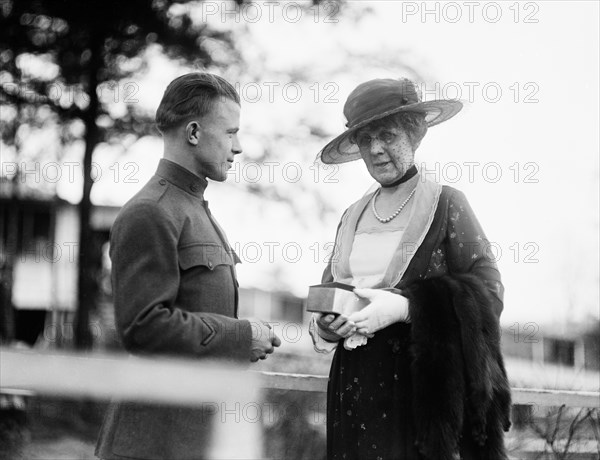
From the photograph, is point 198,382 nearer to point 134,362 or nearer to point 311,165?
point 134,362

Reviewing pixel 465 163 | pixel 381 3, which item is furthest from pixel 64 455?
pixel 381 3

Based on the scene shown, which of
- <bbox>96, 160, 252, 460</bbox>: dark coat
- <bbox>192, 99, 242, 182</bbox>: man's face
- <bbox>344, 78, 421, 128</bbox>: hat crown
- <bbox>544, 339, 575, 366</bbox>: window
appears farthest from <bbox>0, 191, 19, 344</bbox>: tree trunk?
<bbox>544, 339, 575, 366</bbox>: window

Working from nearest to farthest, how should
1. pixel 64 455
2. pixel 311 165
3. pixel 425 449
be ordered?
pixel 425 449, pixel 64 455, pixel 311 165

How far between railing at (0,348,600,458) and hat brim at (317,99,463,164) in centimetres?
73

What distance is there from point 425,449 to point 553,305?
183 cm

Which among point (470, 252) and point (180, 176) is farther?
point (470, 252)

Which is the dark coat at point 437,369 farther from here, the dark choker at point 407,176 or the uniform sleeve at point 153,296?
the uniform sleeve at point 153,296

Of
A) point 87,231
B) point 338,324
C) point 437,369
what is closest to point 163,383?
point 338,324

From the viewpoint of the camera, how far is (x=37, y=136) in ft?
10.8

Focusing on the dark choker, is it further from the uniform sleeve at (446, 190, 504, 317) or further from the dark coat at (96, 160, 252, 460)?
the dark coat at (96, 160, 252, 460)

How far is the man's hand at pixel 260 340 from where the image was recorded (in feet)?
6.51

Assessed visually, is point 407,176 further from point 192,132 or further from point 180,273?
point 180,273

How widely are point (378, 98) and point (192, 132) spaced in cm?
55

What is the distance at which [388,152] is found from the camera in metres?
2.29
